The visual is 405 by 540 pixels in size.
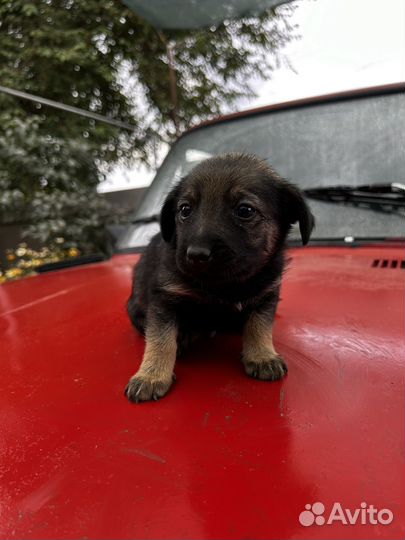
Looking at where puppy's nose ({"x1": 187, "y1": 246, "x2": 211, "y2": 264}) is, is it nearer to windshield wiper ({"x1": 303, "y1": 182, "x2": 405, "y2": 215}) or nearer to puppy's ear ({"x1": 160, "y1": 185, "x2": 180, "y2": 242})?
puppy's ear ({"x1": 160, "y1": 185, "x2": 180, "y2": 242})

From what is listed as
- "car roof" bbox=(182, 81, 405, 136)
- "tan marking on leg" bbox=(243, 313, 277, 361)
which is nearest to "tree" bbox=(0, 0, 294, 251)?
"car roof" bbox=(182, 81, 405, 136)

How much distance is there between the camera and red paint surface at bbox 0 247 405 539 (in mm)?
747

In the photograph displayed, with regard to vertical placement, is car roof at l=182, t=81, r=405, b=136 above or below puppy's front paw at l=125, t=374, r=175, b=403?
above

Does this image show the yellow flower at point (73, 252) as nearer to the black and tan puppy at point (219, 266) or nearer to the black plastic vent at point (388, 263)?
the black and tan puppy at point (219, 266)

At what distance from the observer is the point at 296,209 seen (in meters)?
1.74

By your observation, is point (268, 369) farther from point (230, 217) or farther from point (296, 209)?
point (296, 209)

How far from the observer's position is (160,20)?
5523 mm

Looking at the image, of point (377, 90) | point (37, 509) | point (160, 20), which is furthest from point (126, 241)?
point (160, 20)

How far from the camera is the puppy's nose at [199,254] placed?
128cm

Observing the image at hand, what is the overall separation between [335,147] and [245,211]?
4.65 feet

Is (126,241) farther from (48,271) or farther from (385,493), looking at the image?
(385,493)

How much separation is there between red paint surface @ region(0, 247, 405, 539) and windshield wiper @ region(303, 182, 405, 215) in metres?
0.72

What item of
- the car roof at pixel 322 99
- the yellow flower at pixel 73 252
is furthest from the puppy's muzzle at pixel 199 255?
the yellow flower at pixel 73 252

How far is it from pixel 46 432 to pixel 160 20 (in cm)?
602
